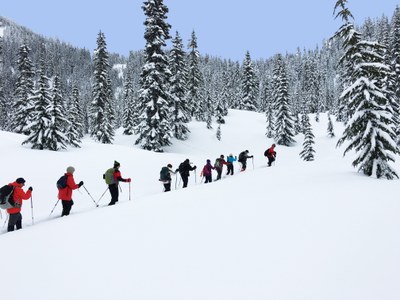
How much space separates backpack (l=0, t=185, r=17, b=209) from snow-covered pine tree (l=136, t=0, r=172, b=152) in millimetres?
21495

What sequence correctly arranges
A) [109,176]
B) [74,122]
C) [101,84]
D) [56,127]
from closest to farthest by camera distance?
[109,176], [56,127], [101,84], [74,122]

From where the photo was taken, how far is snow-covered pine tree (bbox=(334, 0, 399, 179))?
45.5 ft

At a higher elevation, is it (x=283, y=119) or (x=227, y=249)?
(x=283, y=119)

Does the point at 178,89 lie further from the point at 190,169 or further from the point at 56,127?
the point at 190,169

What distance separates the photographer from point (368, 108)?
14172mm

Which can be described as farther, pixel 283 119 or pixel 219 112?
pixel 219 112

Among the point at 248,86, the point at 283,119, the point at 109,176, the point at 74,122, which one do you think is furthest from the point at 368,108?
the point at 248,86

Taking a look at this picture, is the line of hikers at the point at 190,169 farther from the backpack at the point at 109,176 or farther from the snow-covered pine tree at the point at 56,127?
the snow-covered pine tree at the point at 56,127

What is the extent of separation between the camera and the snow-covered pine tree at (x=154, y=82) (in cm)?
3175

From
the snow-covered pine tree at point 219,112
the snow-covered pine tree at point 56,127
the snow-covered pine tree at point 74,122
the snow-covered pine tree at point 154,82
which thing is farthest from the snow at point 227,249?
the snow-covered pine tree at point 219,112

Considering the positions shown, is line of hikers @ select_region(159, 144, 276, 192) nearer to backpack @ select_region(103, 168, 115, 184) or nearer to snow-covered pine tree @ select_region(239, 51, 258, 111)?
backpack @ select_region(103, 168, 115, 184)

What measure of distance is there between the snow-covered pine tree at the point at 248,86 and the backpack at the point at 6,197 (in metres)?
67.2

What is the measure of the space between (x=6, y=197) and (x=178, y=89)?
115 ft

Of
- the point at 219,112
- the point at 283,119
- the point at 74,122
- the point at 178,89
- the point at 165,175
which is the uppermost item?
the point at 178,89
